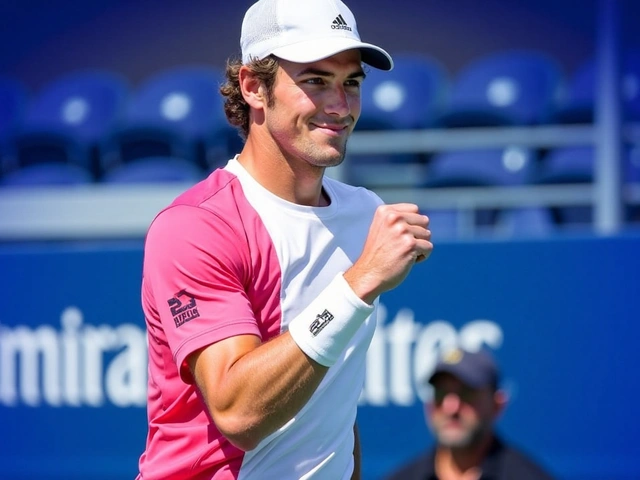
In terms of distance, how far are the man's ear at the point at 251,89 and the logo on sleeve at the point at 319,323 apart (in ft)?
2.00

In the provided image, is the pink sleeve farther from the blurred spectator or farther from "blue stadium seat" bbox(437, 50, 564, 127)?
"blue stadium seat" bbox(437, 50, 564, 127)

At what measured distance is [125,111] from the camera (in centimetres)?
872

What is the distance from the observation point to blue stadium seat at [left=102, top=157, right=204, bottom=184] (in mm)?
6942

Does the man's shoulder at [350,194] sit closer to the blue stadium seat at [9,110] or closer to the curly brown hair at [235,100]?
the curly brown hair at [235,100]

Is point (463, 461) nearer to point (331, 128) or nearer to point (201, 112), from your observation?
point (331, 128)

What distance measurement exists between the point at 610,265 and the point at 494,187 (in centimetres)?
152

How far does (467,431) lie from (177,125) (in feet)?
15.7

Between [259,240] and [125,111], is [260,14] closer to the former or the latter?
[259,240]

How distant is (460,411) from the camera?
13.3ft

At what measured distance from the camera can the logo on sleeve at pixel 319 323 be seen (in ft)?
7.04

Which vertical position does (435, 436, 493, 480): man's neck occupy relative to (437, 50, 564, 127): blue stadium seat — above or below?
below

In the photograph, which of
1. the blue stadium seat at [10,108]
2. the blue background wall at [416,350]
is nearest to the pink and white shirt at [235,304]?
the blue background wall at [416,350]

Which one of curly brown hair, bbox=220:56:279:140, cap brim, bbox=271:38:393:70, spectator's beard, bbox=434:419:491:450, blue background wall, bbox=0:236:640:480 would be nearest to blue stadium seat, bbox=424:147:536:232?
blue background wall, bbox=0:236:640:480

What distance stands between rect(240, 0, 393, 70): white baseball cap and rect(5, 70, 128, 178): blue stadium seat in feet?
17.9
